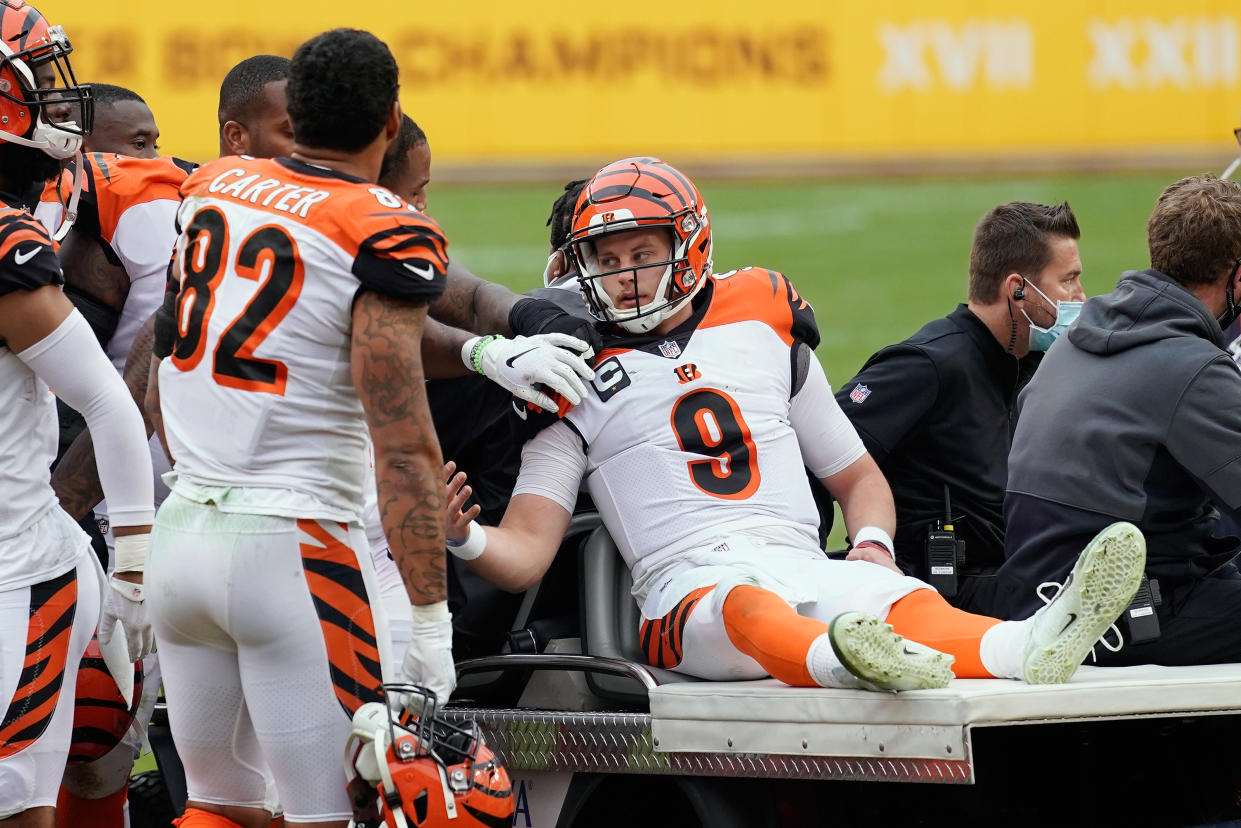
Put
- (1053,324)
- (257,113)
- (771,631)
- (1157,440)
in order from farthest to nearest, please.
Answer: (1053,324) → (257,113) → (1157,440) → (771,631)

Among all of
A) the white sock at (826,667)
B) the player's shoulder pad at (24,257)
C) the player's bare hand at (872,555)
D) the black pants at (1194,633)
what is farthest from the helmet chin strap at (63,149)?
the black pants at (1194,633)

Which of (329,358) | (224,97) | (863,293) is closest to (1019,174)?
(863,293)

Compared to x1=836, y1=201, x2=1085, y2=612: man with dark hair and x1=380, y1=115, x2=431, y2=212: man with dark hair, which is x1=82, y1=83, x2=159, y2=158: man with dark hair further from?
x1=836, y1=201, x2=1085, y2=612: man with dark hair

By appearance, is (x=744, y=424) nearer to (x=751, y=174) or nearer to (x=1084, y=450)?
(x=1084, y=450)

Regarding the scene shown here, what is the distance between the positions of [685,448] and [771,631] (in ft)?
2.30

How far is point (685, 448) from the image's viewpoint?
167 inches

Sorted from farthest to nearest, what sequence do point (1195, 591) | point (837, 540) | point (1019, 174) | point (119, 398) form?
point (1019, 174) → point (837, 540) → point (1195, 591) → point (119, 398)

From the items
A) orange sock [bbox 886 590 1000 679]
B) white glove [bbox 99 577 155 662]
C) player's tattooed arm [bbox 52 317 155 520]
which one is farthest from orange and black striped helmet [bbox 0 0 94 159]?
orange sock [bbox 886 590 1000 679]

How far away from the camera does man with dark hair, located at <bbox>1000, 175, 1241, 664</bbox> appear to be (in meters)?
3.99

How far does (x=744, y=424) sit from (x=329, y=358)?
4.37ft

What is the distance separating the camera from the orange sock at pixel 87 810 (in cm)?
411

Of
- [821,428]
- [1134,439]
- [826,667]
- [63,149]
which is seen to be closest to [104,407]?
[63,149]

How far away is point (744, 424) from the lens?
4.27 meters

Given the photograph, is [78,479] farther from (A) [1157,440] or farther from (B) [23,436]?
(A) [1157,440]
